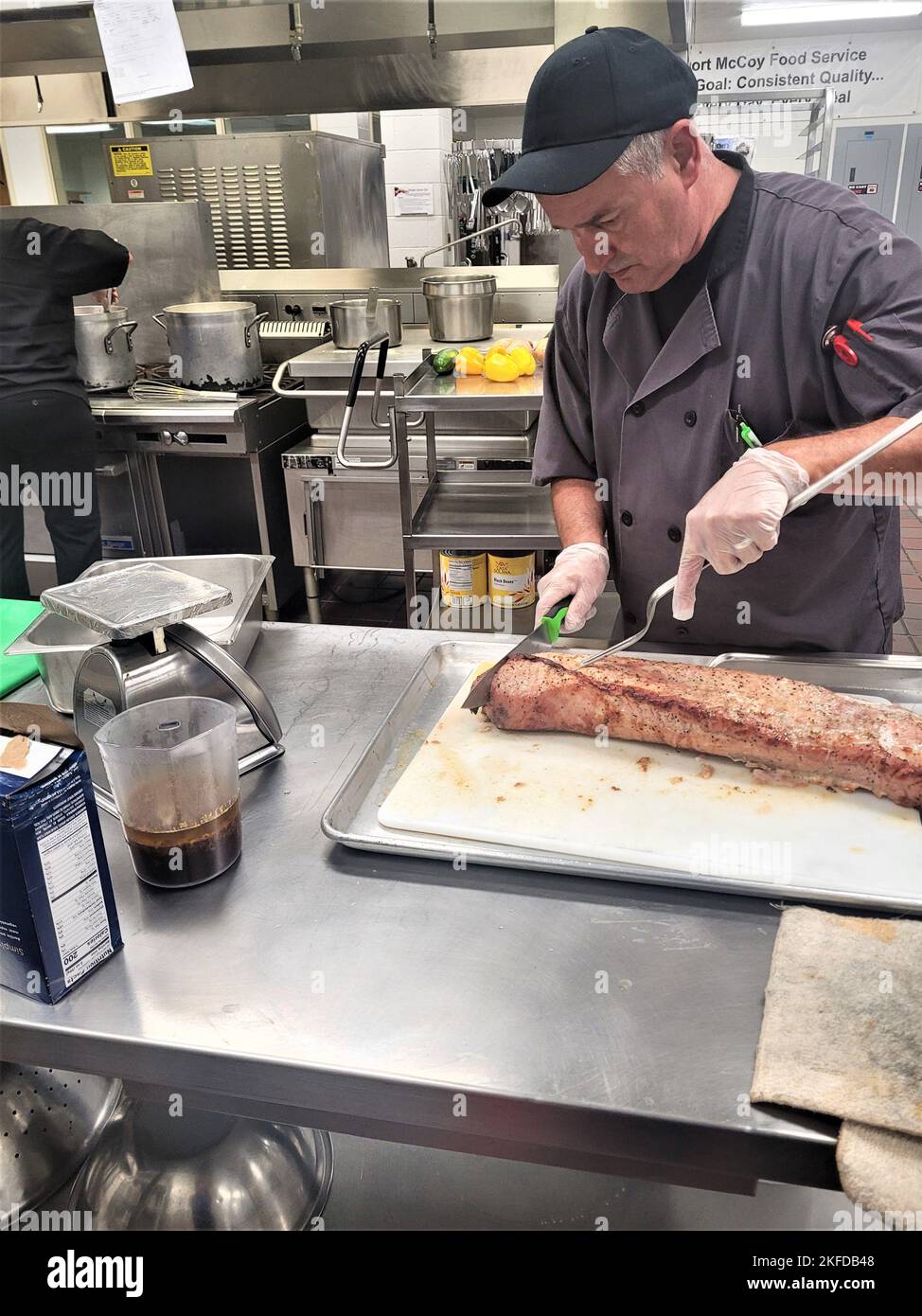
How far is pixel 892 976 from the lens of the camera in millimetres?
917

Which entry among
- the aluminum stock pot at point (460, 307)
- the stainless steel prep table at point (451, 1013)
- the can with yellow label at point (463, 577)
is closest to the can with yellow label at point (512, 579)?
the can with yellow label at point (463, 577)

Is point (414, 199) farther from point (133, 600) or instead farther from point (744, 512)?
point (133, 600)

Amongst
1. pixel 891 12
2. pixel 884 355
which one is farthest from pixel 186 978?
pixel 891 12

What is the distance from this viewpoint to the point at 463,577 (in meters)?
3.76

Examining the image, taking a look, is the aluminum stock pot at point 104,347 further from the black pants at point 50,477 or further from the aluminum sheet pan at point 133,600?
the aluminum sheet pan at point 133,600

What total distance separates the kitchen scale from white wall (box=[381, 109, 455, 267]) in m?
6.03

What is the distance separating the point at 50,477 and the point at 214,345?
2.97 ft

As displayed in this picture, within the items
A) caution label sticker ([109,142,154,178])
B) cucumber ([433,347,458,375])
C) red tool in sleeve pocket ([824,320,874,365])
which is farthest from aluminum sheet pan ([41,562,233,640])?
caution label sticker ([109,142,154,178])

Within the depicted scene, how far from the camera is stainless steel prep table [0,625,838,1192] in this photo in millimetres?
844

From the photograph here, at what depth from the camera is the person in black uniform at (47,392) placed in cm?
354

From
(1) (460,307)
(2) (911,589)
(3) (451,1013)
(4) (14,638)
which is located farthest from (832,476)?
(2) (911,589)

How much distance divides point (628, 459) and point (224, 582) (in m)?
0.80
